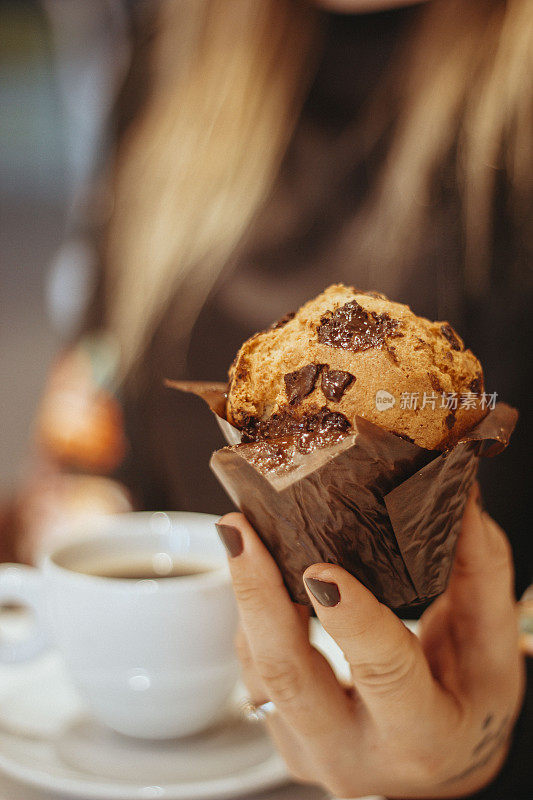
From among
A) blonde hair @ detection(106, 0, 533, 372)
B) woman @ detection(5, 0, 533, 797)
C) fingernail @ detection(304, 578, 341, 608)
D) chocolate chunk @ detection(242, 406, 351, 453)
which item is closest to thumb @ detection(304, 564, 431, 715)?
fingernail @ detection(304, 578, 341, 608)

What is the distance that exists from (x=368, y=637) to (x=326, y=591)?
0.08 m

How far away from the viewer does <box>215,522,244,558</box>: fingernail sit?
735 mm

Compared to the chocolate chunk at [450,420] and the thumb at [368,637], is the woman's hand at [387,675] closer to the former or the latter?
the thumb at [368,637]

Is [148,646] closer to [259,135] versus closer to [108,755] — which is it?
[108,755]

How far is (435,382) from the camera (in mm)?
712

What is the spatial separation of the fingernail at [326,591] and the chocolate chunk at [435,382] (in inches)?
9.3

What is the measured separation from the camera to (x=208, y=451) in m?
1.99

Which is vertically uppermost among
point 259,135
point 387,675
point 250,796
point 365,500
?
point 259,135

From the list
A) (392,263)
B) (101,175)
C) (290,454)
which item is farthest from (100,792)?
(101,175)

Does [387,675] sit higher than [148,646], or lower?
higher

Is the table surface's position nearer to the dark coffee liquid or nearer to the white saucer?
the white saucer

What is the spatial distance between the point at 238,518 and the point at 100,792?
38 centimetres

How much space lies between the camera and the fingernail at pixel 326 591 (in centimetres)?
69

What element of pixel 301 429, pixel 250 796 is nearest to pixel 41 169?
pixel 301 429
